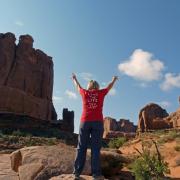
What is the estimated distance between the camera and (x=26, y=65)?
6712 cm

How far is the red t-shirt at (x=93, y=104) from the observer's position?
757 centimetres

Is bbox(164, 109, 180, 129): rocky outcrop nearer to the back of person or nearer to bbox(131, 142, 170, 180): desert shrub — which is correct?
bbox(131, 142, 170, 180): desert shrub

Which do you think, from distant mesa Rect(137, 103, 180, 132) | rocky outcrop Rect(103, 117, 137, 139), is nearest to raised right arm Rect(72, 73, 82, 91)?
distant mesa Rect(137, 103, 180, 132)

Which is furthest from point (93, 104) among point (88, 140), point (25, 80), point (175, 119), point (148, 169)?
point (175, 119)

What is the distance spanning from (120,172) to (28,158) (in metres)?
3.74

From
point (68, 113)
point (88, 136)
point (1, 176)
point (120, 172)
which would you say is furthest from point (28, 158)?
point (68, 113)

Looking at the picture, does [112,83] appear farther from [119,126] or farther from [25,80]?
[119,126]

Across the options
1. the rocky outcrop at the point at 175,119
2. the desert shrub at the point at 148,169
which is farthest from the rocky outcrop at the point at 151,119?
the desert shrub at the point at 148,169

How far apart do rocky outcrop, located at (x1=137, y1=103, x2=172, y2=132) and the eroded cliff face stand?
17413 millimetres

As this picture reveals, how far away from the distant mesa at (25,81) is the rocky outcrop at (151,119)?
1410 cm

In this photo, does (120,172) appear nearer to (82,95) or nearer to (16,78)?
(82,95)

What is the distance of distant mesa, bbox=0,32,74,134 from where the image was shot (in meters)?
61.5

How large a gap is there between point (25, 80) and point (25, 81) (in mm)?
218

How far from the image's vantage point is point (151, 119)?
72.8 m
